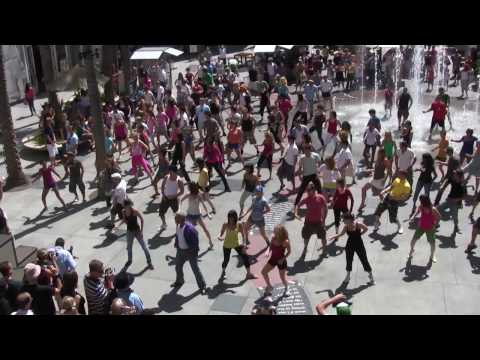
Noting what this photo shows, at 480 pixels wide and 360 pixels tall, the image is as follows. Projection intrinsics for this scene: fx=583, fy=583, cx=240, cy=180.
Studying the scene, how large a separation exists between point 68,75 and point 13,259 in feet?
34.4

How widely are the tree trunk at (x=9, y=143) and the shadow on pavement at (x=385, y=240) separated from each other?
9.18m

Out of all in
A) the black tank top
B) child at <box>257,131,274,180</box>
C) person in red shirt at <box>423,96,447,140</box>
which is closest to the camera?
the black tank top

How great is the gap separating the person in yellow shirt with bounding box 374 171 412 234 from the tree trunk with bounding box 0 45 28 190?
9.27 meters

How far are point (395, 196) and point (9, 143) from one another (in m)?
9.71

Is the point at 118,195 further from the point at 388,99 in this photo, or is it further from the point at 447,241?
the point at 388,99

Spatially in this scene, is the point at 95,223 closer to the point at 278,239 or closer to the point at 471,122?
the point at 278,239

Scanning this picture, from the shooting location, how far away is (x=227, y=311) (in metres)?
9.02

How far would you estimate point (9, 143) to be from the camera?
14844mm

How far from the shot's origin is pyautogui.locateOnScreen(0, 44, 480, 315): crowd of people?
7.94 m

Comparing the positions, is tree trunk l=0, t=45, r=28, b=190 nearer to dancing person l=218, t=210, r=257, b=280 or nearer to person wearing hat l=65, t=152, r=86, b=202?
person wearing hat l=65, t=152, r=86, b=202

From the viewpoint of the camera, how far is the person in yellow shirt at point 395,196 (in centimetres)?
1070

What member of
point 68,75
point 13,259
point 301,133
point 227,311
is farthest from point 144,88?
point 227,311

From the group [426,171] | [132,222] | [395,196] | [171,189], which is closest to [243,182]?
[171,189]

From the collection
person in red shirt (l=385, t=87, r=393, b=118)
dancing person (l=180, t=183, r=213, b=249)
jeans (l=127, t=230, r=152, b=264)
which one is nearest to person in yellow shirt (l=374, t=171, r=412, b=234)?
dancing person (l=180, t=183, r=213, b=249)
